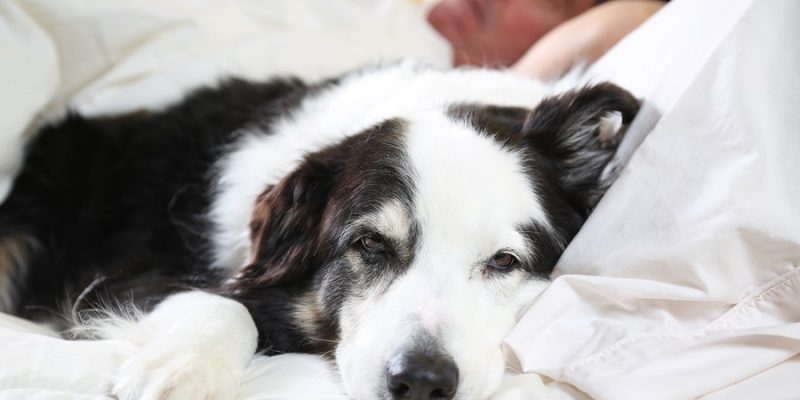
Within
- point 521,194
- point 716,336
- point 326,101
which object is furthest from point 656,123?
point 326,101

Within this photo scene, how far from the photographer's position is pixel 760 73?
188cm

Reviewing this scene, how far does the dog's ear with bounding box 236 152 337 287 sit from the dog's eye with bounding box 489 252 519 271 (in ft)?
1.74

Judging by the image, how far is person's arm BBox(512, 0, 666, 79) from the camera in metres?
3.28

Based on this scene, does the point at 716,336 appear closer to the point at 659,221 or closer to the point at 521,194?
the point at 659,221

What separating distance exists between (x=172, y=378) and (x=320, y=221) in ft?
2.27

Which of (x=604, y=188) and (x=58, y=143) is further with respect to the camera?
(x=58, y=143)

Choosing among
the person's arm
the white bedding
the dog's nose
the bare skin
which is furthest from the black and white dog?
the bare skin

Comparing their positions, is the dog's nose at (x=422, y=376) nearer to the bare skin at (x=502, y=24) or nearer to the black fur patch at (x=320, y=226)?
the black fur patch at (x=320, y=226)

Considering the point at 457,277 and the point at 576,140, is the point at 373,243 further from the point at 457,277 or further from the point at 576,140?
the point at 576,140

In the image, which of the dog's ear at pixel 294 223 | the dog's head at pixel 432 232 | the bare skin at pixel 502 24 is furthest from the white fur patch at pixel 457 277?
the bare skin at pixel 502 24

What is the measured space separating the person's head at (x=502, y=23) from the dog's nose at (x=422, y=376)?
Answer: 2.35 metres

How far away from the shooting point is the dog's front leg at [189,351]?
5.66 ft

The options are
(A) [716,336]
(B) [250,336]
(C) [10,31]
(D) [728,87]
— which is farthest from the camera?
(C) [10,31]

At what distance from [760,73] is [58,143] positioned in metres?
2.52
